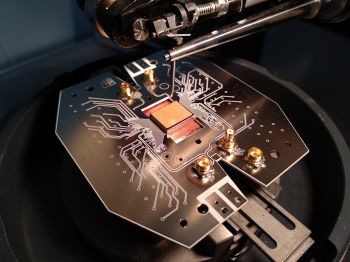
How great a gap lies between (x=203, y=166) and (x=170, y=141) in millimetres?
104

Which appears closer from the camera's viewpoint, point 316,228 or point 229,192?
point 229,192

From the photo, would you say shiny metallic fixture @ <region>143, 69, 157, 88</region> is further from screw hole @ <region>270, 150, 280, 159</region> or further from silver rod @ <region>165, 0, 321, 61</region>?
screw hole @ <region>270, 150, 280, 159</region>

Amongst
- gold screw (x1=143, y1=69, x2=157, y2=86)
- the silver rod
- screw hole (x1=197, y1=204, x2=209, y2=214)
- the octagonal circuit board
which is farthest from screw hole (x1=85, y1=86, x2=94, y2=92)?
screw hole (x1=197, y1=204, x2=209, y2=214)

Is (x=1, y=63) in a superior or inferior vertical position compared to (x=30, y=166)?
superior

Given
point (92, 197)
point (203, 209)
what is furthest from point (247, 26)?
point (92, 197)

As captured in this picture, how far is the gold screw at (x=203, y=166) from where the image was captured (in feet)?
1.95

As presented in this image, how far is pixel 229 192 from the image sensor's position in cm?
59

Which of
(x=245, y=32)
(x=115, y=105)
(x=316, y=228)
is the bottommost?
(x=316, y=228)

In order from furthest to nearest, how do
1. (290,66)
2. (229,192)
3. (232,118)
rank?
(290,66) → (232,118) → (229,192)

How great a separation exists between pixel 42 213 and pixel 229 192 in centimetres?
46

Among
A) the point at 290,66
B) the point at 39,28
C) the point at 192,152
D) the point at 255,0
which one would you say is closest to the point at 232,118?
the point at 192,152

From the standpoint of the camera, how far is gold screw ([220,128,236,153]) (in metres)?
0.64

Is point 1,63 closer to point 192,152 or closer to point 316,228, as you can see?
point 192,152

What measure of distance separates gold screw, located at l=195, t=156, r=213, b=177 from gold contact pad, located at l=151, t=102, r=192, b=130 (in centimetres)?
10
